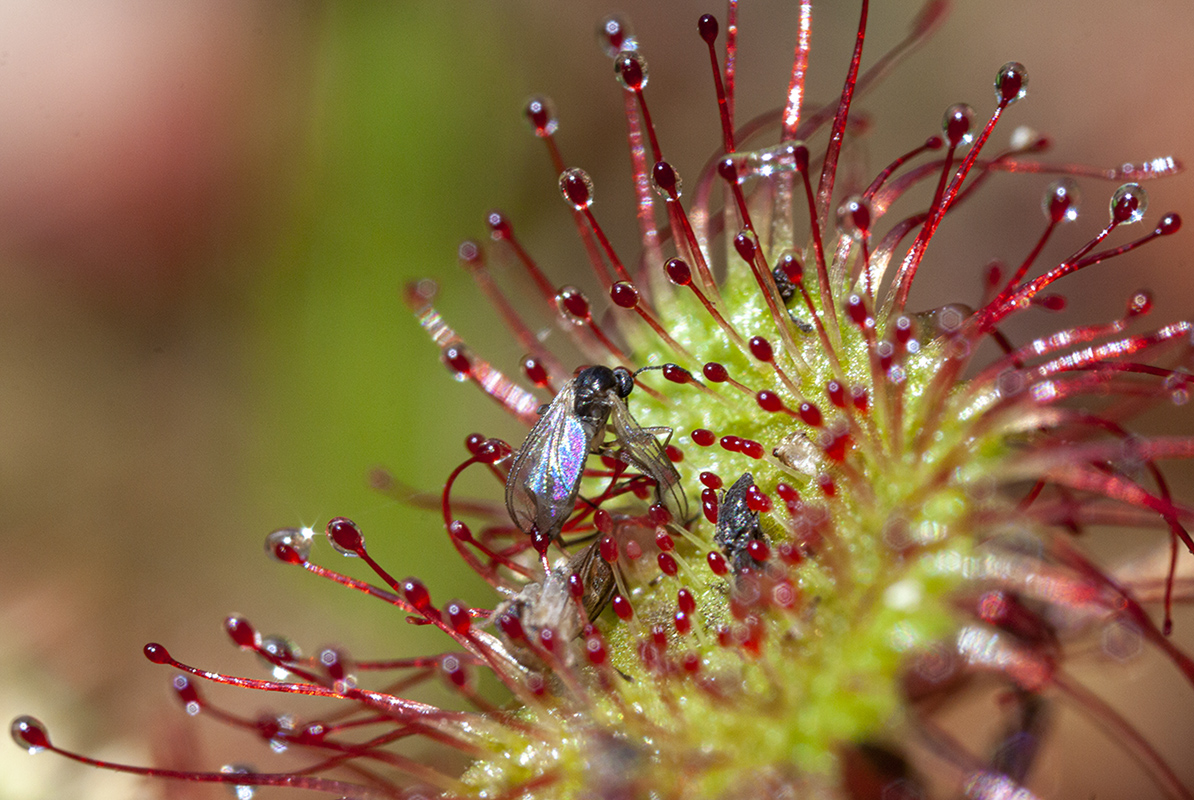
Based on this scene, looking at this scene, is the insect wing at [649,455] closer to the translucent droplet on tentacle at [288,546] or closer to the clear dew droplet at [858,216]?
the clear dew droplet at [858,216]

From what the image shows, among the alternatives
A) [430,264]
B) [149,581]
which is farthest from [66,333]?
[430,264]

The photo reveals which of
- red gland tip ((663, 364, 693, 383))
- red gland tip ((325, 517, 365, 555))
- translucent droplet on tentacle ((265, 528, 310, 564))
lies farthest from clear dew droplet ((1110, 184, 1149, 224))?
translucent droplet on tentacle ((265, 528, 310, 564))

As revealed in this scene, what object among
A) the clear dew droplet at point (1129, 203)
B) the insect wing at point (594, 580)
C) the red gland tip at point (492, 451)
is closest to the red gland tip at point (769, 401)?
the insect wing at point (594, 580)

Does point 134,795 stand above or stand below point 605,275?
below

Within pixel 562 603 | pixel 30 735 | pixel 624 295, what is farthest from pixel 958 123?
pixel 30 735

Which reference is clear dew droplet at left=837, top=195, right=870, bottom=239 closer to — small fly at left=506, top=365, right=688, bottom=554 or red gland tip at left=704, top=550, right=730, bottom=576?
small fly at left=506, top=365, right=688, bottom=554

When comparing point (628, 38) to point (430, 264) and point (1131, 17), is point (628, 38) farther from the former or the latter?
point (1131, 17)

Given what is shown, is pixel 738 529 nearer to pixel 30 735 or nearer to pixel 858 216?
pixel 858 216

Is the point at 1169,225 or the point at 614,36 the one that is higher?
the point at 614,36
